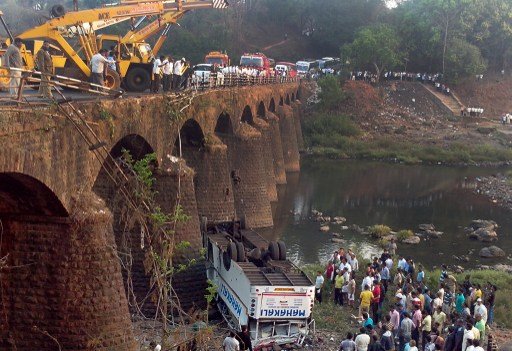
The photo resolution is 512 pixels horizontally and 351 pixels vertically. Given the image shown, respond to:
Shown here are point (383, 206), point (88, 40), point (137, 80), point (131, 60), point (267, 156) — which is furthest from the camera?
point (383, 206)

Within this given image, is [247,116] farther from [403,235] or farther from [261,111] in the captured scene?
[403,235]

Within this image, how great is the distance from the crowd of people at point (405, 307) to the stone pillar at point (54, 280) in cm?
618

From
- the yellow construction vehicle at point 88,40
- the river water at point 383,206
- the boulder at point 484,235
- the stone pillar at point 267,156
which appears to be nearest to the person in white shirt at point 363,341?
the yellow construction vehicle at point 88,40

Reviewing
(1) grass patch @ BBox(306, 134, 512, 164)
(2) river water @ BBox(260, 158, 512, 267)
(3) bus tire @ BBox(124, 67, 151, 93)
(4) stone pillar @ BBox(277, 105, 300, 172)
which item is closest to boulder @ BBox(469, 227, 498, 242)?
(2) river water @ BBox(260, 158, 512, 267)

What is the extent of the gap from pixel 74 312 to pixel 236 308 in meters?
5.99

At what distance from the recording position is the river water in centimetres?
3612

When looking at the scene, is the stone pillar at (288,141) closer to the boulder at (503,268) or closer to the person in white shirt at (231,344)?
the boulder at (503,268)

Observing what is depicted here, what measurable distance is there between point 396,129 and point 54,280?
197ft

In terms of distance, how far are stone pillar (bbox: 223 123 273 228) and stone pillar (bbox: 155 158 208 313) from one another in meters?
13.6

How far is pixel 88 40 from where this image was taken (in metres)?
26.1

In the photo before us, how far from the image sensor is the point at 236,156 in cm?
3862

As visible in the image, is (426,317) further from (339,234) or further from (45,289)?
(339,234)

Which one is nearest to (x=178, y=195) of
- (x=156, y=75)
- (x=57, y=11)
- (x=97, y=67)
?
(x=97, y=67)

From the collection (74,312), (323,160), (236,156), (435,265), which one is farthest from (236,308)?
(323,160)
